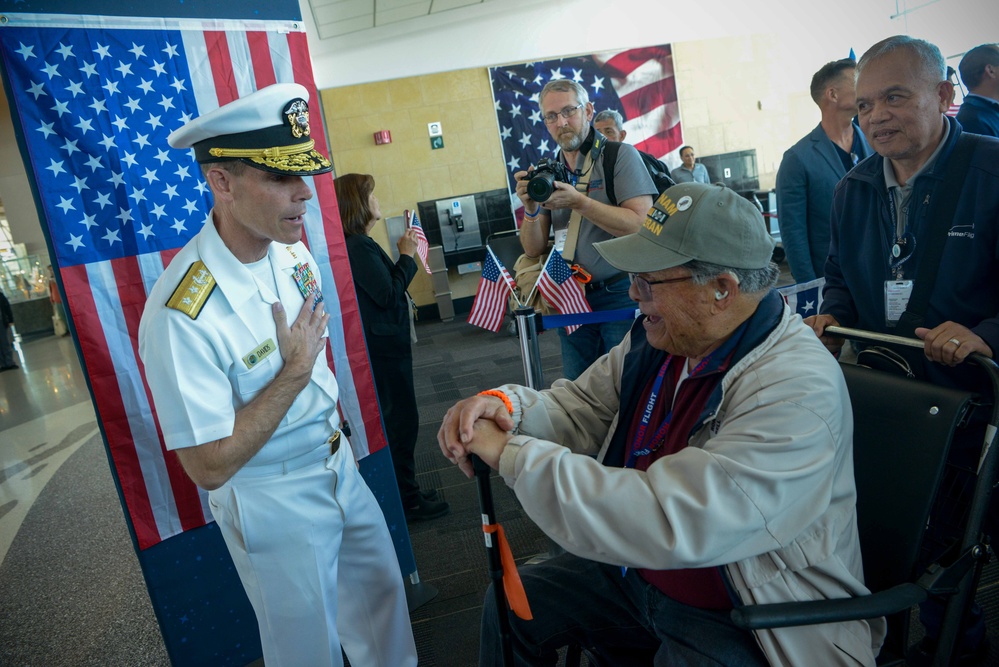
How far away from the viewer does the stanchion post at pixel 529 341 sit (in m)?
2.60

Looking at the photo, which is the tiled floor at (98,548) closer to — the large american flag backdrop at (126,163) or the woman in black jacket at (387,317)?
the woman in black jacket at (387,317)

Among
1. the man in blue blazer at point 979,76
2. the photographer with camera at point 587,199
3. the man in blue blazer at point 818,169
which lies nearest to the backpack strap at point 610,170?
the photographer with camera at point 587,199

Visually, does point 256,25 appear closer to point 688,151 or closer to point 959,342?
point 959,342

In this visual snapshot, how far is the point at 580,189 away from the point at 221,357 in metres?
1.79

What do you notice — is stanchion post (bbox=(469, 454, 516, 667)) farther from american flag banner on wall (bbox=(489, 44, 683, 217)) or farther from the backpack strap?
american flag banner on wall (bbox=(489, 44, 683, 217))

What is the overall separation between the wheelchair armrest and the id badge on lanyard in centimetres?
94

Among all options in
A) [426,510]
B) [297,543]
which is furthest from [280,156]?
[426,510]

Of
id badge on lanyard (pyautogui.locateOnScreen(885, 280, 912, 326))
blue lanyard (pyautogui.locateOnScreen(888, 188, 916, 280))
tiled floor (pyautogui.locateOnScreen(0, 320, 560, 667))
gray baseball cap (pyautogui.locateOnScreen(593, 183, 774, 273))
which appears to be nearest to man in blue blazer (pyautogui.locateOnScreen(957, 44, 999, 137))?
blue lanyard (pyautogui.locateOnScreen(888, 188, 916, 280))

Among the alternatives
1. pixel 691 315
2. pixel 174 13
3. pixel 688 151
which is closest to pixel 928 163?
pixel 691 315

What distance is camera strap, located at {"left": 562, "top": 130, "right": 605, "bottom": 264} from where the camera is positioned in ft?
9.04

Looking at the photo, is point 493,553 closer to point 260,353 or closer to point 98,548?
point 260,353

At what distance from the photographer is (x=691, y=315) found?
135cm

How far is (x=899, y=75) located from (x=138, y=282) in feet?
7.53

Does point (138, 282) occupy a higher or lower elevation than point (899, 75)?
lower
